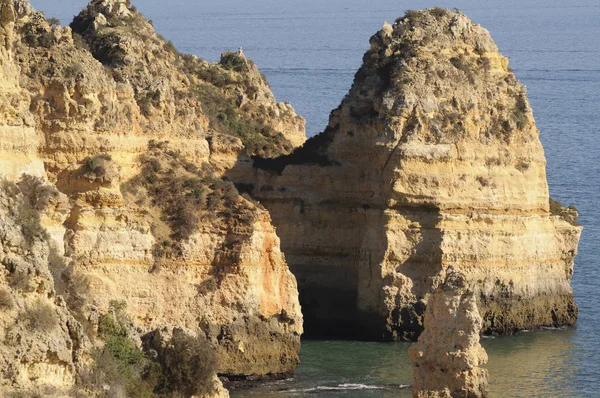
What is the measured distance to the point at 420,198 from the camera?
2682 inches

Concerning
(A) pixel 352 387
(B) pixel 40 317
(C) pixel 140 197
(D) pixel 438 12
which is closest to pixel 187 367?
(B) pixel 40 317

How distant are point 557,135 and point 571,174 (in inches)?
472

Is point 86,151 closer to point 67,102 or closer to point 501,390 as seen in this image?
point 67,102

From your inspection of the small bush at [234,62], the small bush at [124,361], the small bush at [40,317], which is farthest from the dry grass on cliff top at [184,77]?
the small bush at [40,317]

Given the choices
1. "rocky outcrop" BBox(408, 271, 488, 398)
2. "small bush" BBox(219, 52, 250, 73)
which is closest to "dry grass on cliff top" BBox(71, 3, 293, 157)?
"small bush" BBox(219, 52, 250, 73)

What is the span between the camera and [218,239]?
60.2m

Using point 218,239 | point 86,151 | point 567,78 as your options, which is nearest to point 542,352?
point 218,239

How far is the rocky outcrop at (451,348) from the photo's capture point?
52188mm

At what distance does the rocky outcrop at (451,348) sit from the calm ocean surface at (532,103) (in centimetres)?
611

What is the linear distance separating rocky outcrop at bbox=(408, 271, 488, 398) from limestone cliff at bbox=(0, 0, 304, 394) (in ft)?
22.6

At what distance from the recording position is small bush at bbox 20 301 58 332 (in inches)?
1476

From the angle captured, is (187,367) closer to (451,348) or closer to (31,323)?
(451,348)

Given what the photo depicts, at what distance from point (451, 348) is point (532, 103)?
228ft

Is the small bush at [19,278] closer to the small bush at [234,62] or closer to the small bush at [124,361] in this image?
the small bush at [124,361]
